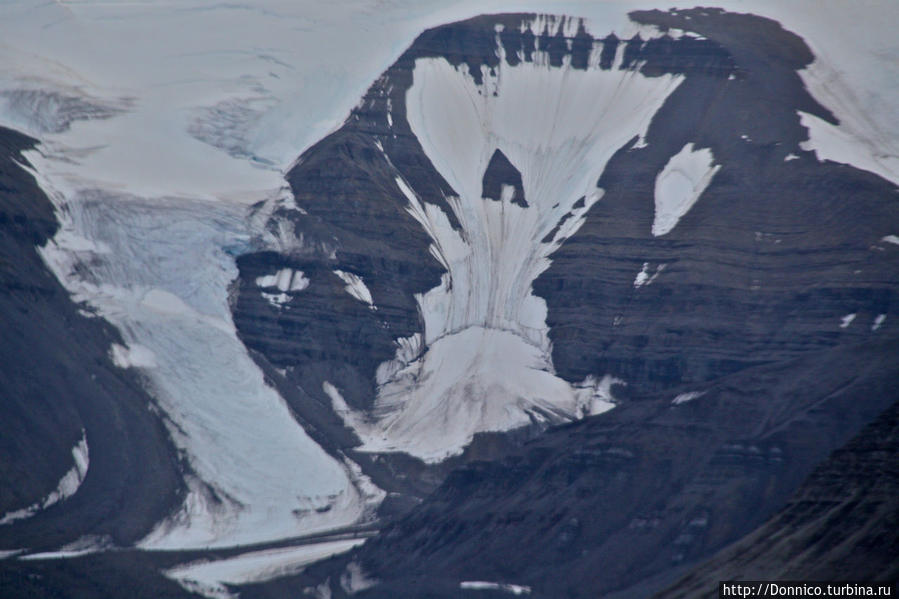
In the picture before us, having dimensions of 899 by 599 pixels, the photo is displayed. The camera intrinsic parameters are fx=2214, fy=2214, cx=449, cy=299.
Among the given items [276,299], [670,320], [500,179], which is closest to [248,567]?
[276,299]

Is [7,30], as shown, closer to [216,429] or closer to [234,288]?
[234,288]

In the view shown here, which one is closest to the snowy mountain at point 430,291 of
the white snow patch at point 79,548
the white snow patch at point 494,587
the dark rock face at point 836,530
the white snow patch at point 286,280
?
the white snow patch at point 79,548

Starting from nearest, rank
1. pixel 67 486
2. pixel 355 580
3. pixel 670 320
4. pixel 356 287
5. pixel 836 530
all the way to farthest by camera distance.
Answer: pixel 836 530
pixel 355 580
pixel 67 486
pixel 670 320
pixel 356 287

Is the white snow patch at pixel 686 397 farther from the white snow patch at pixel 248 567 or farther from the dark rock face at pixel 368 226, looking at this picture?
the dark rock face at pixel 368 226

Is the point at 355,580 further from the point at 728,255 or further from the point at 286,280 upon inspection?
the point at 728,255

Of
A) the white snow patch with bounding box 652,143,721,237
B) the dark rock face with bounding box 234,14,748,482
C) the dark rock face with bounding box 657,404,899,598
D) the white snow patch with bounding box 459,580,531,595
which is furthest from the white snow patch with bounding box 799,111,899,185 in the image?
the dark rock face with bounding box 657,404,899,598

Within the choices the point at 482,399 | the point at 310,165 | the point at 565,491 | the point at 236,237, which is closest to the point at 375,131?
the point at 310,165
